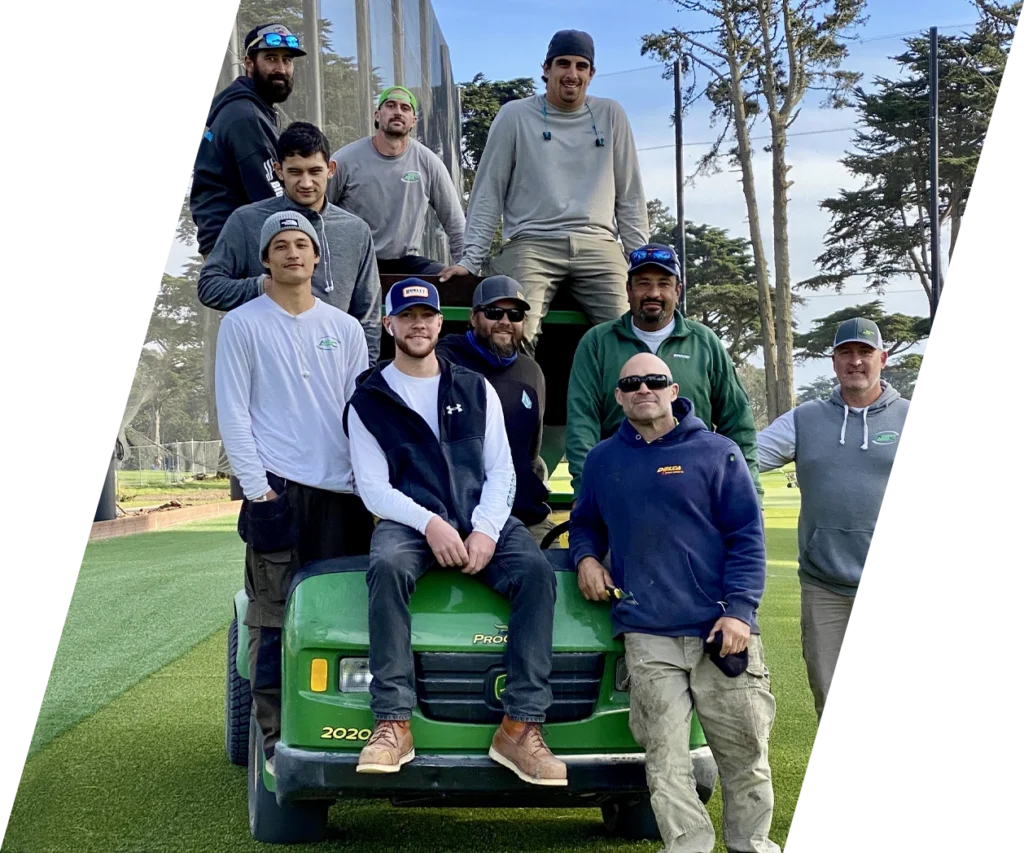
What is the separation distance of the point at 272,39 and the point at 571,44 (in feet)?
4.53

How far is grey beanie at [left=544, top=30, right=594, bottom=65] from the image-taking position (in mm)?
5816

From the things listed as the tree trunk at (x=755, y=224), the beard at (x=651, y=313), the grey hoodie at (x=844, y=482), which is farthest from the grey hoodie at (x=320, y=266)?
the tree trunk at (x=755, y=224)

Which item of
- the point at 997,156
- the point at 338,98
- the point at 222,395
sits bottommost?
the point at 222,395

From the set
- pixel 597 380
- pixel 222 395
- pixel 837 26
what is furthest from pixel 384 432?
pixel 837 26

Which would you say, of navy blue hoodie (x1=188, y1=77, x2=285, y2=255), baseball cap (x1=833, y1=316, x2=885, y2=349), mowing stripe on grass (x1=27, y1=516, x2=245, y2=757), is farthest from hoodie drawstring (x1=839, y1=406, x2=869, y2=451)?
mowing stripe on grass (x1=27, y1=516, x2=245, y2=757)

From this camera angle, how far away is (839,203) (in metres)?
18.4

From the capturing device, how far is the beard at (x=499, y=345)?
5082mm

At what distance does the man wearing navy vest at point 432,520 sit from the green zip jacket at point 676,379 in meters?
0.65

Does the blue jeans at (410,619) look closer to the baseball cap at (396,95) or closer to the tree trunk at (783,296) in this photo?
the baseball cap at (396,95)

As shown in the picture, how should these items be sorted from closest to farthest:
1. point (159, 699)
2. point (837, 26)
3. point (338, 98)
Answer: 1. point (837, 26)
2. point (159, 699)
3. point (338, 98)

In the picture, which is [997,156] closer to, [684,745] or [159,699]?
[684,745]

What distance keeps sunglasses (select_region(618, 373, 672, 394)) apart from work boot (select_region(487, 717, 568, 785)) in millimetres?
1177

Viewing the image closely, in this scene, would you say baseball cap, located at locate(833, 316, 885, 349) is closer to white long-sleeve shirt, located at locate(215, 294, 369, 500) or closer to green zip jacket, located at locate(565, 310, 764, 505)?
green zip jacket, located at locate(565, 310, 764, 505)

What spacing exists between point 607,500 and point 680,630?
1.70 ft
